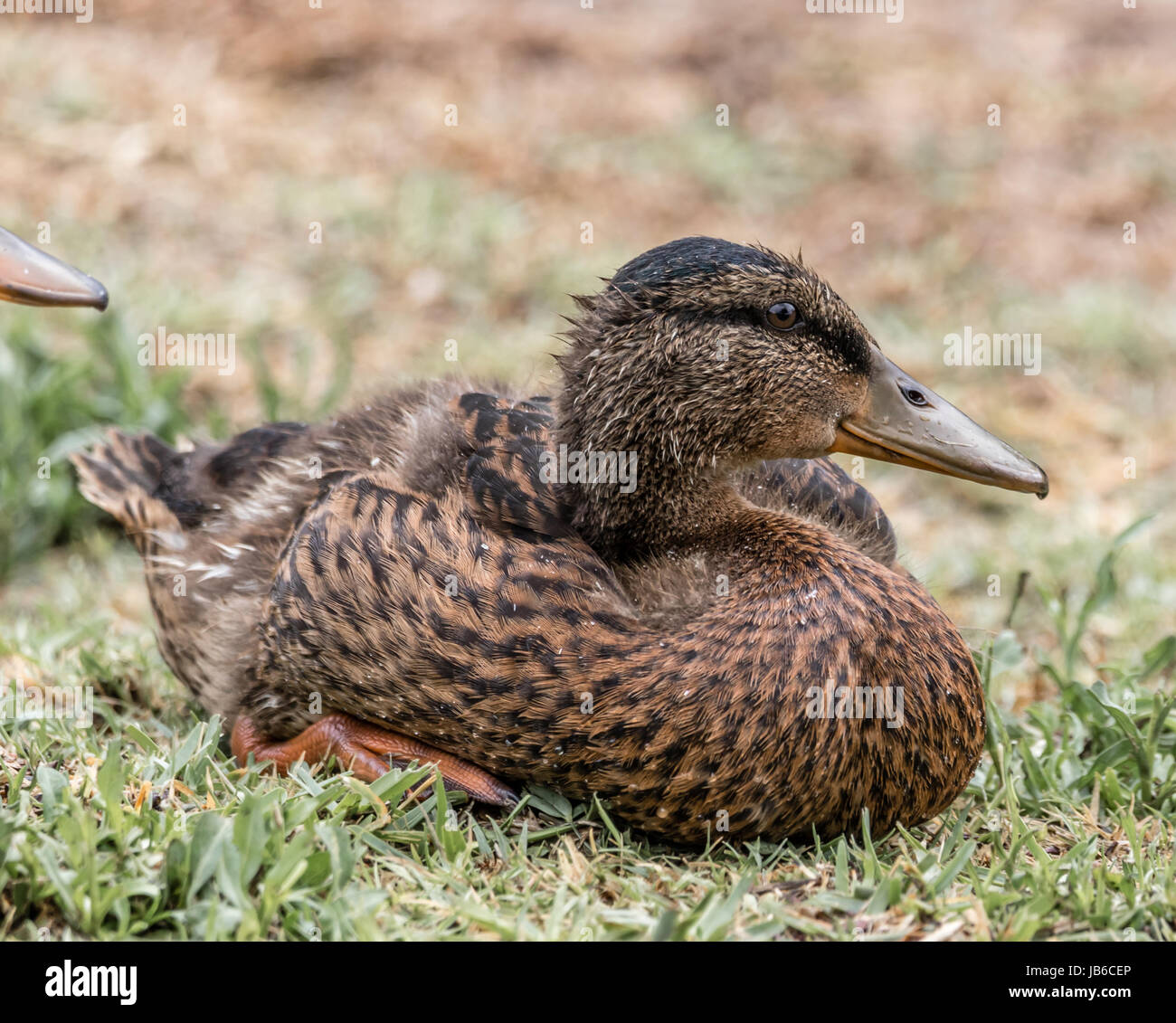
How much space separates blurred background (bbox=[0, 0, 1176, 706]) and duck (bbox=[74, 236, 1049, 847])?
0.96 metres

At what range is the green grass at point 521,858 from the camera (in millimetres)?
2605

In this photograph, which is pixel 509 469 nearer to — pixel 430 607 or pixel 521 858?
pixel 430 607

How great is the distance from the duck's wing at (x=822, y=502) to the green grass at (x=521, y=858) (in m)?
0.46

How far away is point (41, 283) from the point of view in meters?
3.35

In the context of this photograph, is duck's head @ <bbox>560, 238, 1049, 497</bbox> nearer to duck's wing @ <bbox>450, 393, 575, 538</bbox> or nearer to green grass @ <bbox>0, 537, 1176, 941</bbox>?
duck's wing @ <bbox>450, 393, 575, 538</bbox>

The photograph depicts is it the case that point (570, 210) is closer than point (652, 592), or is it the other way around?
point (652, 592)

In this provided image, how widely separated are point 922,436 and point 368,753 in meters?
1.57

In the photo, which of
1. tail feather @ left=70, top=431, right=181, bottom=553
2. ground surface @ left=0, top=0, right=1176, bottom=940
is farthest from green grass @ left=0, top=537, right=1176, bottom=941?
tail feather @ left=70, top=431, right=181, bottom=553

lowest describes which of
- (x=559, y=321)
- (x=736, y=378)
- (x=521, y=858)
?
(x=521, y=858)

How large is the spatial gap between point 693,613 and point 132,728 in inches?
55.8

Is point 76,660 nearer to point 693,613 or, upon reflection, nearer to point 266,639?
point 266,639

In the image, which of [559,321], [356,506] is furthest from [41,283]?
[559,321]

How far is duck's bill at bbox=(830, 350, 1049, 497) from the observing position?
334 centimetres

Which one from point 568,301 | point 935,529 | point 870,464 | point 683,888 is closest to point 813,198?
point 568,301
